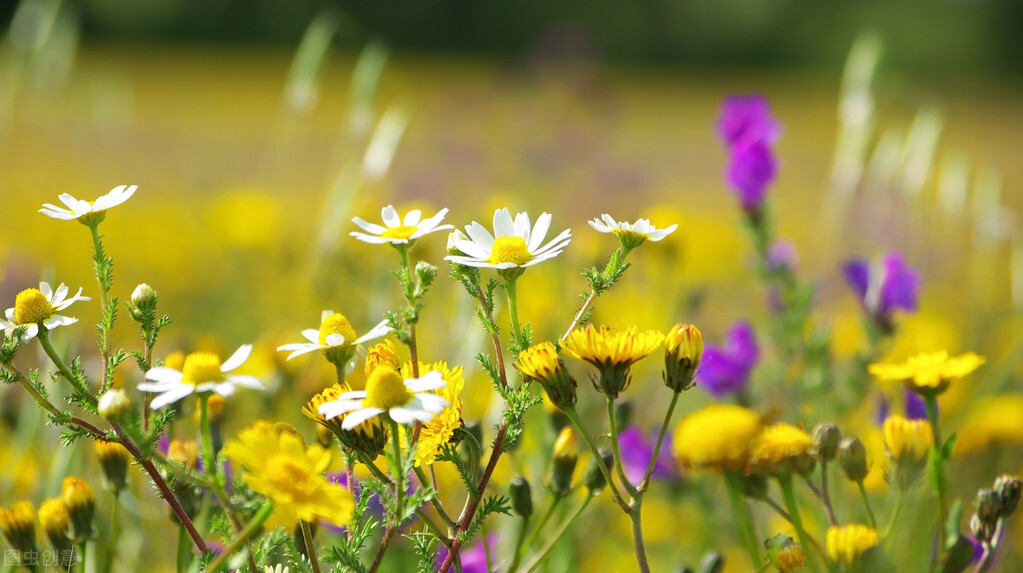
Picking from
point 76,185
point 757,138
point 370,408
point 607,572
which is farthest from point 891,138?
point 76,185

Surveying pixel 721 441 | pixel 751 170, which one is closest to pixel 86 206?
pixel 721 441

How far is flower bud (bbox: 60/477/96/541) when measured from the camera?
514 millimetres

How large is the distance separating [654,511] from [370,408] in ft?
2.50

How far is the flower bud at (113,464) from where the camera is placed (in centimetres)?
54

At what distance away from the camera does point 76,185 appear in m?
2.75

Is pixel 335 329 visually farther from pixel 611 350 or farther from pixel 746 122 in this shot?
pixel 746 122

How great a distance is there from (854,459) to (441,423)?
247mm

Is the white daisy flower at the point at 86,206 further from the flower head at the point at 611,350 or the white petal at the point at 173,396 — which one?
the flower head at the point at 611,350

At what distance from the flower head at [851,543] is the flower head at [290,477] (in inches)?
9.8

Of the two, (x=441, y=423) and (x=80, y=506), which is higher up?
(x=441, y=423)

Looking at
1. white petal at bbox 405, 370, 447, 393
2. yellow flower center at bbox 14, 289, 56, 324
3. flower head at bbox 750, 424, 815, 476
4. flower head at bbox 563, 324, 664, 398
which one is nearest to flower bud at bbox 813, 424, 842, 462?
flower head at bbox 750, 424, 815, 476

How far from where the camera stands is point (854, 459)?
0.52 m

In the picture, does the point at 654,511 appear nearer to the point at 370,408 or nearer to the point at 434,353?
the point at 434,353

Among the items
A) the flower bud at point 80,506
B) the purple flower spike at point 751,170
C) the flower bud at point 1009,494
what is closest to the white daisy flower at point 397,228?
the flower bud at point 80,506
